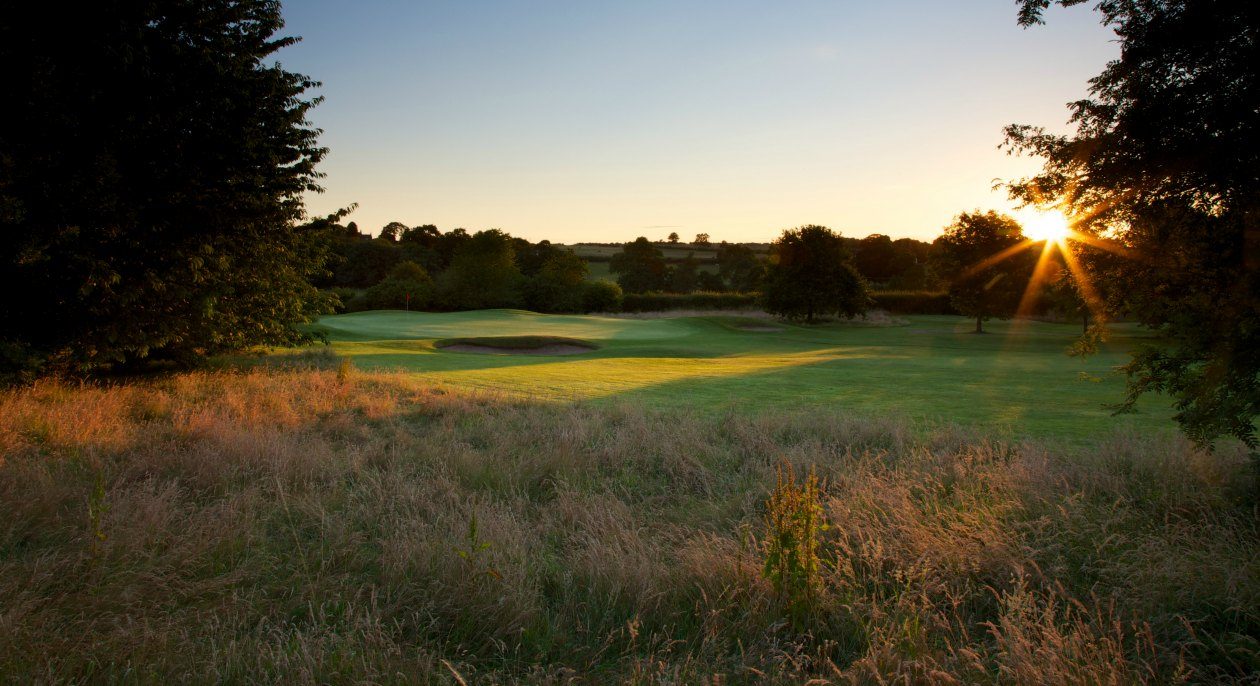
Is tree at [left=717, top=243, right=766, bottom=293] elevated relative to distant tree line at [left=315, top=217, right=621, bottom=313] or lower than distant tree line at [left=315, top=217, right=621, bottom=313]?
elevated

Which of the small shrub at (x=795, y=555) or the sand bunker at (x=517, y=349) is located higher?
the small shrub at (x=795, y=555)

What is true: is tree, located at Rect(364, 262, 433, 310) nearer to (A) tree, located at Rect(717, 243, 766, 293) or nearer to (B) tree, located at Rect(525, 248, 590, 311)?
(B) tree, located at Rect(525, 248, 590, 311)

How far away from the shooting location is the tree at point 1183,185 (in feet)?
15.6

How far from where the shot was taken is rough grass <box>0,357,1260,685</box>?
326 cm

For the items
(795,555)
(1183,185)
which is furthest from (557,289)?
(795,555)

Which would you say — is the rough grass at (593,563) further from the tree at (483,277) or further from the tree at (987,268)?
the tree at (483,277)

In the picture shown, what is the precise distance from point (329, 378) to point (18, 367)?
15.0ft

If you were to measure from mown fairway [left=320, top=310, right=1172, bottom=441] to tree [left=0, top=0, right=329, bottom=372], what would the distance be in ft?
18.1

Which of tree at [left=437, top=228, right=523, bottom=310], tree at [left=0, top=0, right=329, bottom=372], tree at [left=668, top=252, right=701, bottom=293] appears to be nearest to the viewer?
tree at [left=0, top=0, right=329, bottom=372]

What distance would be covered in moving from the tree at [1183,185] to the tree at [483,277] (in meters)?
55.9

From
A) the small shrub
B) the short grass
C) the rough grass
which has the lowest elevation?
the short grass

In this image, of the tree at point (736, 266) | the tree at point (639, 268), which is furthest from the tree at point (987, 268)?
the tree at point (639, 268)

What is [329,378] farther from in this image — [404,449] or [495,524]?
[495,524]

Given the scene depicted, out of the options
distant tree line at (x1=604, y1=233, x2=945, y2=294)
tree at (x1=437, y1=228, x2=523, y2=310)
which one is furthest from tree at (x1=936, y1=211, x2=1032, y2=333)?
distant tree line at (x1=604, y1=233, x2=945, y2=294)
